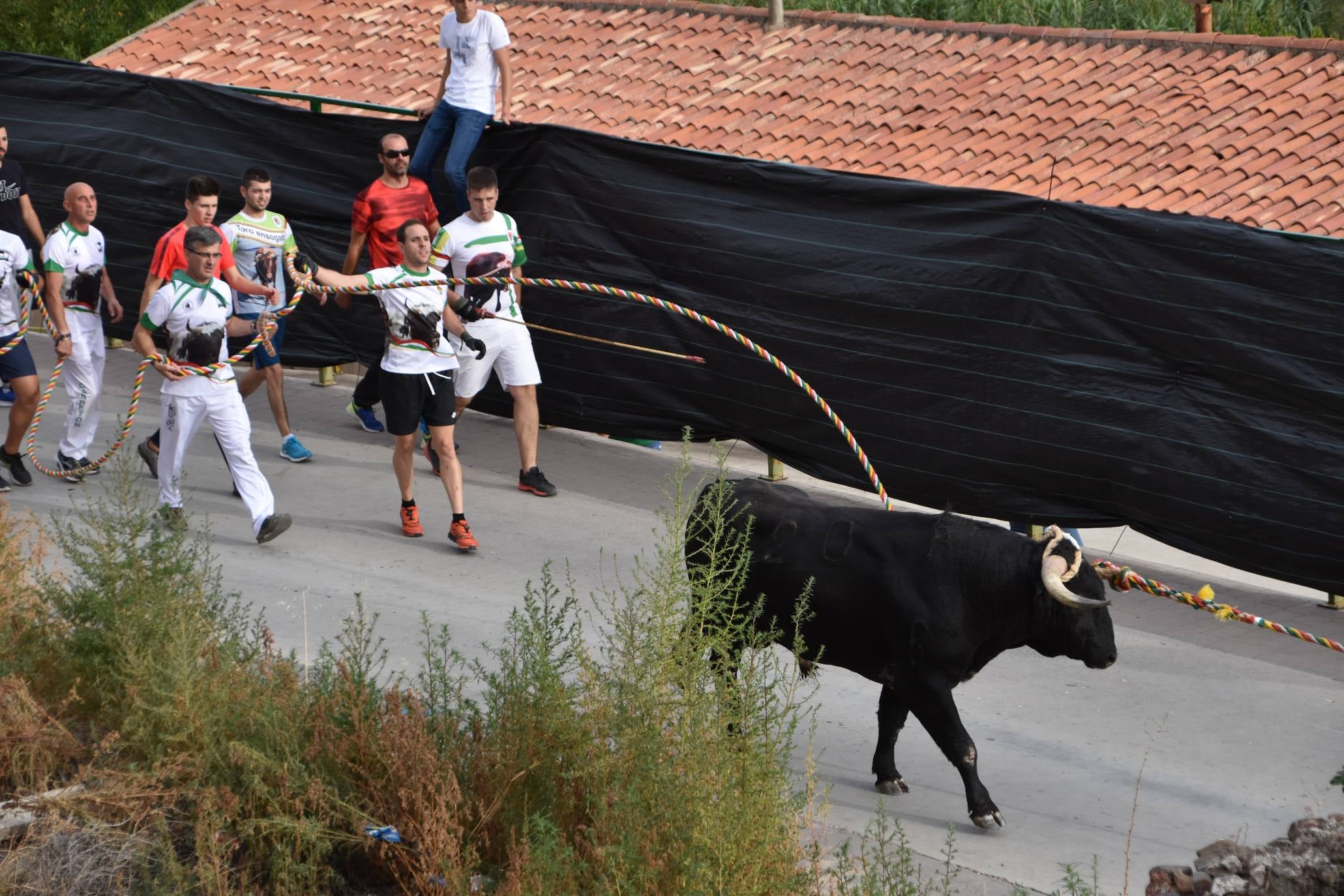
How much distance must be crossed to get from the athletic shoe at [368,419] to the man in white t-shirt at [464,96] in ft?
5.28

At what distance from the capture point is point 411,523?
995cm

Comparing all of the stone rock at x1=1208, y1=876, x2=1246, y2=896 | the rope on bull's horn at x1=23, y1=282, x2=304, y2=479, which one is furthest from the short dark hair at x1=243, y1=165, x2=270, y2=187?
the stone rock at x1=1208, y1=876, x2=1246, y2=896

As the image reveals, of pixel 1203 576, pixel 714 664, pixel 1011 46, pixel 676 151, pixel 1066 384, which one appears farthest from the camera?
pixel 1011 46

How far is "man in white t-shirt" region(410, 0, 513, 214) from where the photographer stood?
37.7 feet

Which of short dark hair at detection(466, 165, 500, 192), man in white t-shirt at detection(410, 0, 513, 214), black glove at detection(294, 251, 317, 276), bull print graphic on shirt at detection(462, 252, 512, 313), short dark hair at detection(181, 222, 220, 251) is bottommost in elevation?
black glove at detection(294, 251, 317, 276)

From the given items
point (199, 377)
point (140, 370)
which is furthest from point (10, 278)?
point (199, 377)

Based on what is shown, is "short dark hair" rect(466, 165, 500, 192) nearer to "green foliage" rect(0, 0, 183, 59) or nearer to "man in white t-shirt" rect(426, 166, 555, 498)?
"man in white t-shirt" rect(426, 166, 555, 498)

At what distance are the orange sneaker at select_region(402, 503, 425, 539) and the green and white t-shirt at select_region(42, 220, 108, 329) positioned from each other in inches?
103

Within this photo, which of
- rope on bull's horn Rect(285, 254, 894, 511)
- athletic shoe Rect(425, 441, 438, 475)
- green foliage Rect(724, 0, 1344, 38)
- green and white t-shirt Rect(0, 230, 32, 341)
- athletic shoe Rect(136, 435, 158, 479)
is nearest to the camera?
rope on bull's horn Rect(285, 254, 894, 511)

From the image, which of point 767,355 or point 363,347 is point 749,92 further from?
point 767,355

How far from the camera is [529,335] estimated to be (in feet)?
35.9

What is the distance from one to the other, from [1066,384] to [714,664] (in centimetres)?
344

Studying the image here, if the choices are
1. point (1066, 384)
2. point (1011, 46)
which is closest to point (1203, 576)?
point (1066, 384)

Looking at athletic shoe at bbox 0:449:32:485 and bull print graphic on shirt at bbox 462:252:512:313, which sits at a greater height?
bull print graphic on shirt at bbox 462:252:512:313
